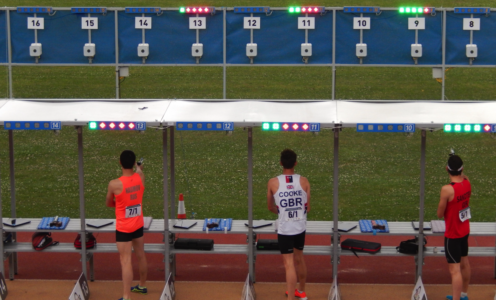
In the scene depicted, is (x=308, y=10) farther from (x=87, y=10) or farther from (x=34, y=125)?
(x=34, y=125)

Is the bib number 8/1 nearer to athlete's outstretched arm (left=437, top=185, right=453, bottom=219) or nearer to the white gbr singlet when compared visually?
athlete's outstretched arm (left=437, top=185, right=453, bottom=219)

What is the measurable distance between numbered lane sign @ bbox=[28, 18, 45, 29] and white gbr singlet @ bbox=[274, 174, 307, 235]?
596 cm

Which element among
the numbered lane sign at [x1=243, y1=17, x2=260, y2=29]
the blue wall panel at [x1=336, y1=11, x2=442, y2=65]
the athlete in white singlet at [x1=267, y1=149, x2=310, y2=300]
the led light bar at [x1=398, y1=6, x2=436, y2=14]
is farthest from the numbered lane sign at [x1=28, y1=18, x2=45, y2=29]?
the led light bar at [x1=398, y1=6, x2=436, y2=14]

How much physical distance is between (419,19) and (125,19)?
5.07 m

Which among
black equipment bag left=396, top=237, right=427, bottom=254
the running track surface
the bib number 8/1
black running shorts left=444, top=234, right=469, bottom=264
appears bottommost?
the running track surface

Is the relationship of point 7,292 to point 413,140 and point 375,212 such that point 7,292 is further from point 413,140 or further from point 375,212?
point 413,140

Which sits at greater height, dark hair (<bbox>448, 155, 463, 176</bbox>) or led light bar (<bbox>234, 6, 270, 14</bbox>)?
led light bar (<bbox>234, 6, 270, 14</bbox>)

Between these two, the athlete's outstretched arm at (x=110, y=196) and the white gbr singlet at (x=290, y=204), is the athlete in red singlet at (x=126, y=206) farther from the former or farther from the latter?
the white gbr singlet at (x=290, y=204)

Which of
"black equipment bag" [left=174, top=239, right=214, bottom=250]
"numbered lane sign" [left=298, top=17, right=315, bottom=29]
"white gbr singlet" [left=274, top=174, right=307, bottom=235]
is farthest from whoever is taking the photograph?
"numbered lane sign" [left=298, top=17, right=315, bottom=29]

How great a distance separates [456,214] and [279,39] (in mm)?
4847

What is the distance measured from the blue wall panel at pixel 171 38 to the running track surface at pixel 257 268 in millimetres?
3452

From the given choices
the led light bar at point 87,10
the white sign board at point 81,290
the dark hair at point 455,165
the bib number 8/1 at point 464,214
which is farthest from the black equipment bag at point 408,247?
the led light bar at point 87,10

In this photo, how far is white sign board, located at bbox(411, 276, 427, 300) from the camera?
8656 millimetres

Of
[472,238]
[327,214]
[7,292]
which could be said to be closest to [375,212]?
[327,214]
